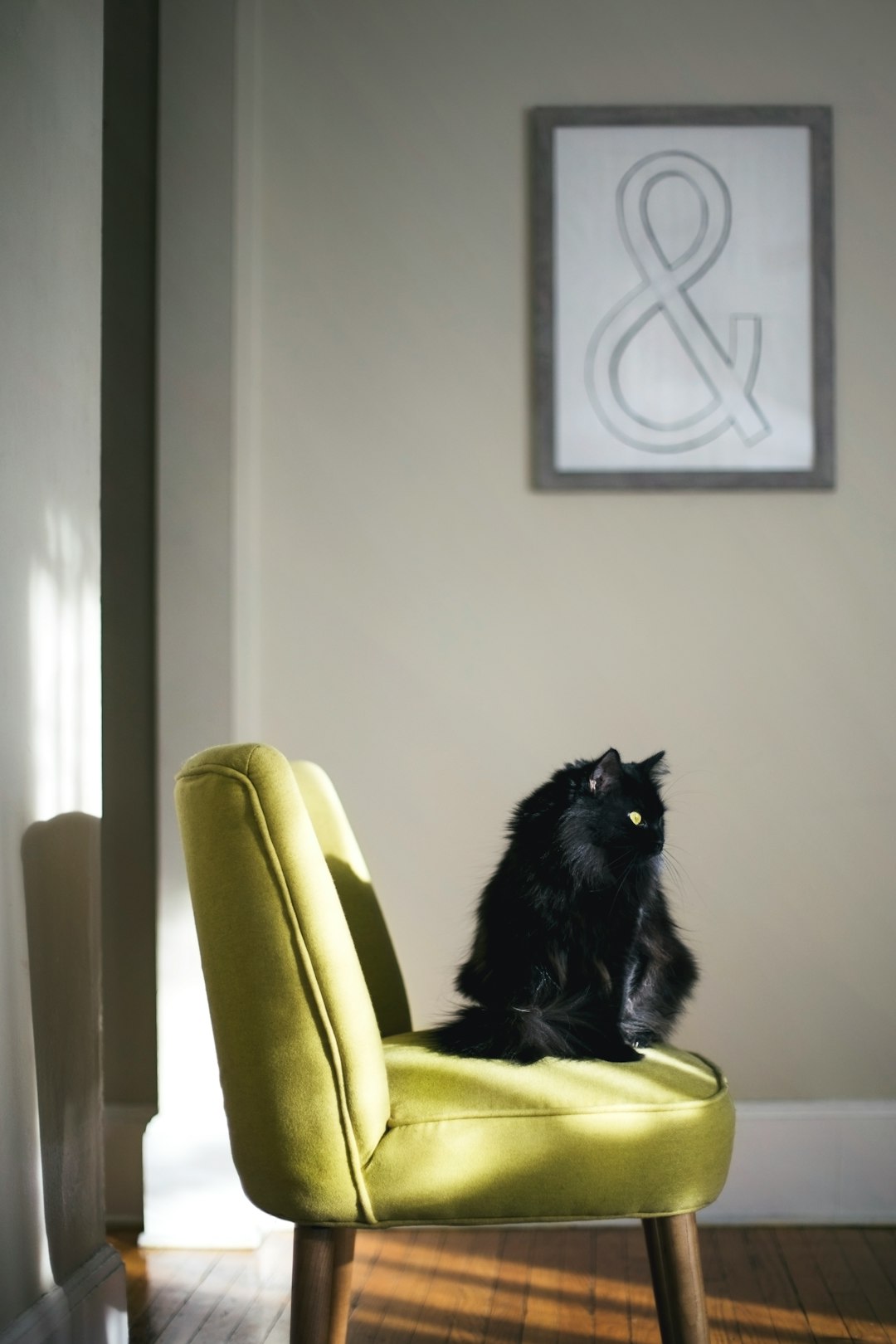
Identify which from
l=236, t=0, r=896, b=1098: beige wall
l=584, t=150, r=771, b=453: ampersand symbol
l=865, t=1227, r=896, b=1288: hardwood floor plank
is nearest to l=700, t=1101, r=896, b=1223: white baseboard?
l=865, t=1227, r=896, b=1288: hardwood floor plank

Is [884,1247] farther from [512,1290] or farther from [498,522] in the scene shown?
[498,522]

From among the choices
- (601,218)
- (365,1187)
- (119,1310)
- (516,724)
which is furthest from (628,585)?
(119,1310)

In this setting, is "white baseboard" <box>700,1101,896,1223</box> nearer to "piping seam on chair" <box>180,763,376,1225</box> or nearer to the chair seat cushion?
the chair seat cushion

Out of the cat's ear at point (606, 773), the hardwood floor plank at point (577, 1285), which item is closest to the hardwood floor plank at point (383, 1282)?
the hardwood floor plank at point (577, 1285)

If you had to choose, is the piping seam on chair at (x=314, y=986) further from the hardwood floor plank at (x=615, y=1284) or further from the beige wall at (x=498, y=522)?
the beige wall at (x=498, y=522)

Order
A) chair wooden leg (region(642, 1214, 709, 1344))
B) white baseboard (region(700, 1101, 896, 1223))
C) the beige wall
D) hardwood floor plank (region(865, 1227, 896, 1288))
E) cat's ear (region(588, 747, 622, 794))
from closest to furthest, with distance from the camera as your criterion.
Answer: chair wooden leg (region(642, 1214, 709, 1344))
cat's ear (region(588, 747, 622, 794))
hardwood floor plank (region(865, 1227, 896, 1288))
white baseboard (region(700, 1101, 896, 1223))
the beige wall

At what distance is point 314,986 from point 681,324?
170 centimetres

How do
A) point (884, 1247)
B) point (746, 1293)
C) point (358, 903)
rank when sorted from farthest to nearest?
point (884, 1247) < point (746, 1293) < point (358, 903)

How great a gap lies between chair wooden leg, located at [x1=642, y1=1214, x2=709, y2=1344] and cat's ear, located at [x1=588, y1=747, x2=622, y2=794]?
53cm

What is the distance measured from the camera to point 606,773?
1561 mm

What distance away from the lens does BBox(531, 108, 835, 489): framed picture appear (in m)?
2.44

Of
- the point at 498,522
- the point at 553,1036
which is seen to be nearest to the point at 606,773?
the point at 553,1036

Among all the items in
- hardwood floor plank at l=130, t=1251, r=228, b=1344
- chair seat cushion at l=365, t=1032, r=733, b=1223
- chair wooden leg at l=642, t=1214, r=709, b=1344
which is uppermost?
chair seat cushion at l=365, t=1032, r=733, b=1223

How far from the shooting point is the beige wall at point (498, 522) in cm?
242
